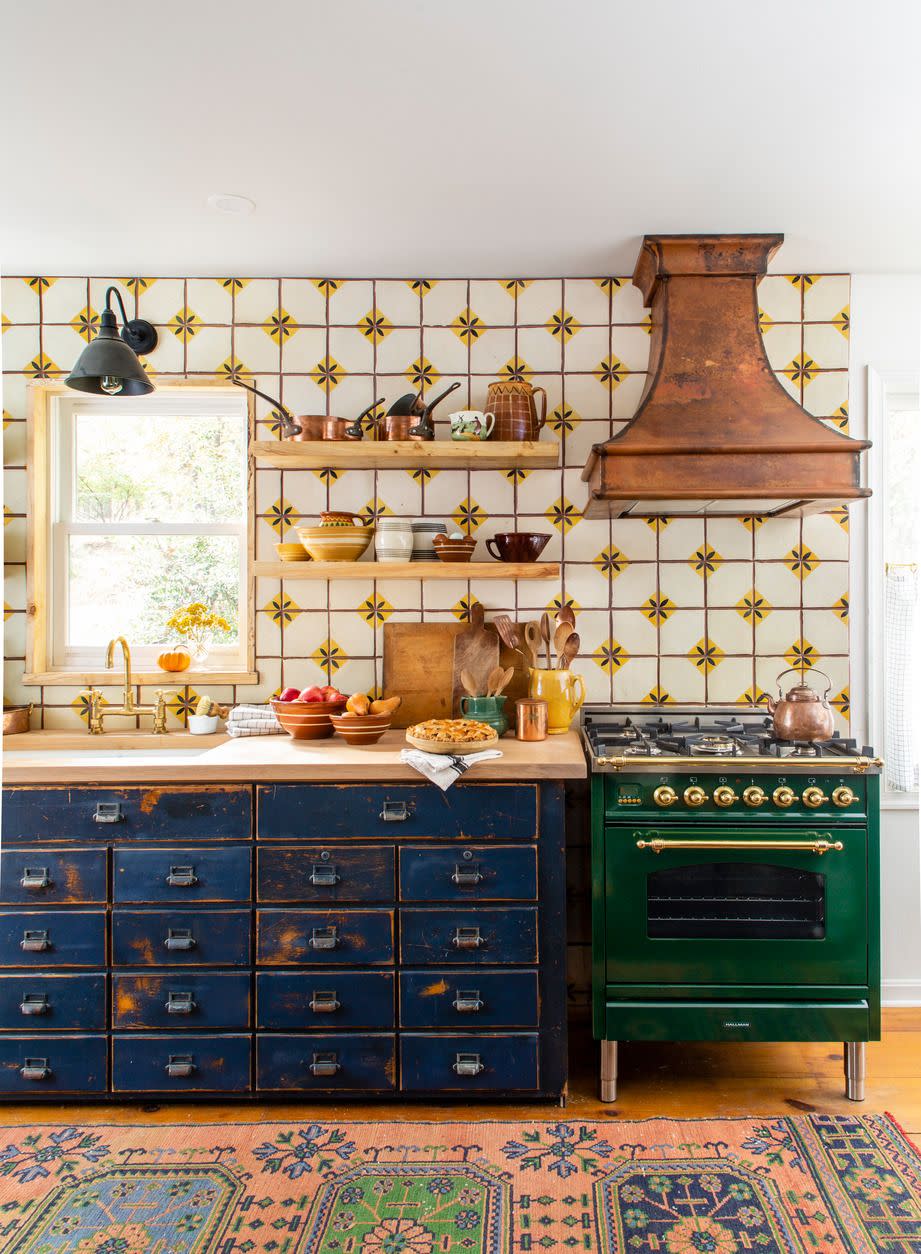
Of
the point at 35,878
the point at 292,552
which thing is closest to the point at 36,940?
the point at 35,878

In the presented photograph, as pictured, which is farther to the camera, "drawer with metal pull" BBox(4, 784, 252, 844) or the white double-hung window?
the white double-hung window

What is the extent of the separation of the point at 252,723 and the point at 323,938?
0.79 m

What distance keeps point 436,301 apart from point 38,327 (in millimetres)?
1405

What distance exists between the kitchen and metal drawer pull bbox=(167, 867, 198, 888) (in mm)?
21

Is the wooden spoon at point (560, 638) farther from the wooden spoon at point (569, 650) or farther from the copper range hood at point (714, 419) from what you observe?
the copper range hood at point (714, 419)

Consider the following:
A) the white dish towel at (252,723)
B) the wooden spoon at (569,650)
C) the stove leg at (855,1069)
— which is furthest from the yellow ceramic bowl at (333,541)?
the stove leg at (855,1069)

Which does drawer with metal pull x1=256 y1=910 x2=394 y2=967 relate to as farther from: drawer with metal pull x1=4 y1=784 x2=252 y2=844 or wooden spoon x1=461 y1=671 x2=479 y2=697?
wooden spoon x1=461 y1=671 x2=479 y2=697

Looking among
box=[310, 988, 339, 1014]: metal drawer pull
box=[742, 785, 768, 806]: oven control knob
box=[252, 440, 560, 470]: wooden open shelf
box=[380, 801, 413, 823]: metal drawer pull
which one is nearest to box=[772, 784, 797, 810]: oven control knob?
box=[742, 785, 768, 806]: oven control knob

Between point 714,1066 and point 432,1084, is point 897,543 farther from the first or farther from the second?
point 432,1084

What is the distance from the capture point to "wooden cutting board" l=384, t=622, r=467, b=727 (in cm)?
288

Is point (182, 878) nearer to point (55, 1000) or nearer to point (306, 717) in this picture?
point (55, 1000)

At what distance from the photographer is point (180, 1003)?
2215 mm

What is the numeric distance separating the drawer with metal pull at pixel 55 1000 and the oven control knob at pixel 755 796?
183 centimetres

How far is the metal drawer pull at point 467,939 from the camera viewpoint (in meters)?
2.22
